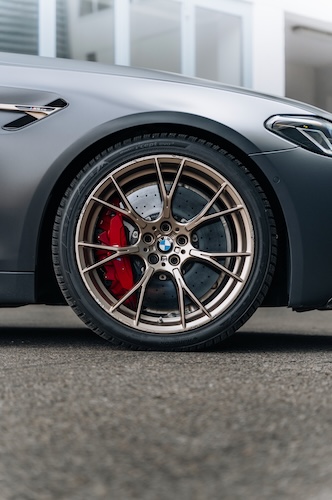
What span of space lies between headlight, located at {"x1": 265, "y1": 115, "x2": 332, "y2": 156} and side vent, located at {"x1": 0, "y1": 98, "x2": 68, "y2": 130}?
2.45ft

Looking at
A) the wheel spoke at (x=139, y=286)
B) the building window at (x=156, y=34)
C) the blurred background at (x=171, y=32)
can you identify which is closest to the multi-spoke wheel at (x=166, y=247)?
the wheel spoke at (x=139, y=286)

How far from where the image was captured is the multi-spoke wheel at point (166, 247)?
111 inches

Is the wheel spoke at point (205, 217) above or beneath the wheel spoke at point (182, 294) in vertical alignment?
above

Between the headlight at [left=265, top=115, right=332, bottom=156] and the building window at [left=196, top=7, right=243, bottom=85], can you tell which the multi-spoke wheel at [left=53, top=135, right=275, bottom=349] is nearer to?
the headlight at [left=265, top=115, right=332, bottom=156]

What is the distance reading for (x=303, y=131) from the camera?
2.89 metres

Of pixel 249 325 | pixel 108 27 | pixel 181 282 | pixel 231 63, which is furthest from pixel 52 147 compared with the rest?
pixel 231 63

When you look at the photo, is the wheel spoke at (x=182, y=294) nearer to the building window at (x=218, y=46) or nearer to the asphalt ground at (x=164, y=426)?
the asphalt ground at (x=164, y=426)

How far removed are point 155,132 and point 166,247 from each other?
0.42 metres

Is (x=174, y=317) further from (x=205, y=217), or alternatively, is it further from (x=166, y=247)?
(x=205, y=217)

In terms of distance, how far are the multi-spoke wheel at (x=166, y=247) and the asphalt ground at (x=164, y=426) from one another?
13cm

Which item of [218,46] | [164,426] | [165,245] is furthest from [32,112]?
[218,46]

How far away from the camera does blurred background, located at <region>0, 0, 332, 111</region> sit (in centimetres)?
925

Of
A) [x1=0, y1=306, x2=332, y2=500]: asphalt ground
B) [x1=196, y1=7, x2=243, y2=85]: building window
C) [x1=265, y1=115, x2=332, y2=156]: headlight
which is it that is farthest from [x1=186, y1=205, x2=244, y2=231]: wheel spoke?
[x1=196, y1=7, x2=243, y2=85]: building window

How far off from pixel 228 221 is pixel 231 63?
8.60 meters
